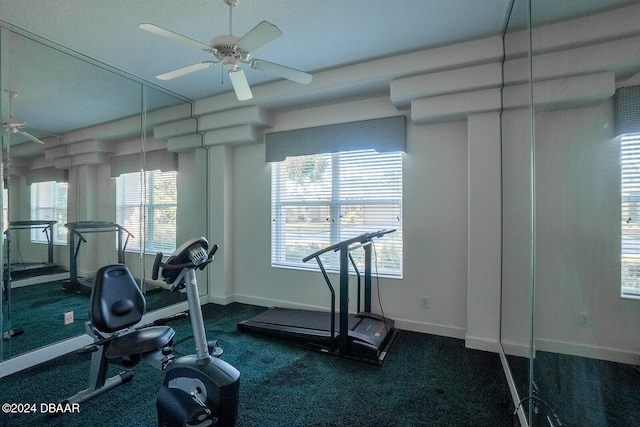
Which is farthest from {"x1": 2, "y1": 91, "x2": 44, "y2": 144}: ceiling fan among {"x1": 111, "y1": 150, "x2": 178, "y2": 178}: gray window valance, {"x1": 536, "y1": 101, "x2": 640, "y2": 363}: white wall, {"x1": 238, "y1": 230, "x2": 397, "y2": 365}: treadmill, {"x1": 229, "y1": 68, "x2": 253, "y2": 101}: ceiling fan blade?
{"x1": 536, "y1": 101, "x2": 640, "y2": 363}: white wall

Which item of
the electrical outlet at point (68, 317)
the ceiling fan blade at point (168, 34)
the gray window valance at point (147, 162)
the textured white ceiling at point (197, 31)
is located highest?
the textured white ceiling at point (197, 31)

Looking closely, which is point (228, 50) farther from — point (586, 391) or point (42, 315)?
point (42, 315)

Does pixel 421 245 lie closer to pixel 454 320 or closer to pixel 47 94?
pixel 454 320

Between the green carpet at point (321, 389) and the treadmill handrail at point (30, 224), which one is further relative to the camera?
the treadmill handrail at point (30, 224)

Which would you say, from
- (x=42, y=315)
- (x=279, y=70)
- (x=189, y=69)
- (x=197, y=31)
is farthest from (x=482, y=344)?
(x=42, y=315)

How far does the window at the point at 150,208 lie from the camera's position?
354 centimetres

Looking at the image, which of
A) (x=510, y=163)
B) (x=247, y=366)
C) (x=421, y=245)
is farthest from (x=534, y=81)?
(x=247, y=366)

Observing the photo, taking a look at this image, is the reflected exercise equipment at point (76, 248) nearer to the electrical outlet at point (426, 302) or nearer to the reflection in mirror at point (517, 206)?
the electrical outlet at point (426, 302)

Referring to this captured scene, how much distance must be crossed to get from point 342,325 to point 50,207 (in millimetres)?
2982

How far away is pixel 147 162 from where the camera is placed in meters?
3.76

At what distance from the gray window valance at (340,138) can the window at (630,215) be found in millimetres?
2486

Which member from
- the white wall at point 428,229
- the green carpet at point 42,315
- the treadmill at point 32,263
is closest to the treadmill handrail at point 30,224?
the treadmill at point 32,263

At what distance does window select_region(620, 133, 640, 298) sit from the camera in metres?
0.81

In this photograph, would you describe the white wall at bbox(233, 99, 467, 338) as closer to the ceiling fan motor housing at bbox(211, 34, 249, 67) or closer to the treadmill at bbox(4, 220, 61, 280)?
the ceiling fan motor housing at bbox(211, 34, 249, 67)
